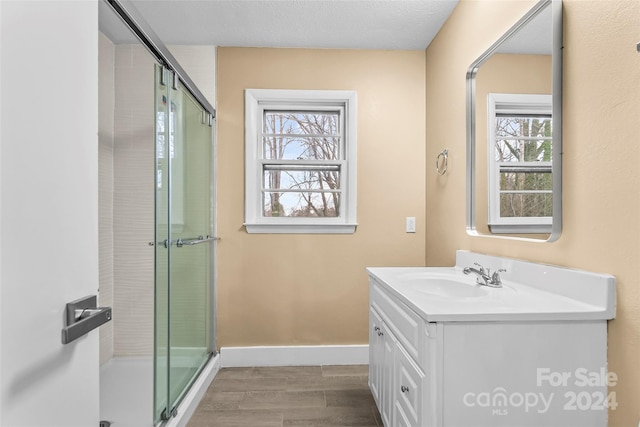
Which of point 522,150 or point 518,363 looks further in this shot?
point 522,150

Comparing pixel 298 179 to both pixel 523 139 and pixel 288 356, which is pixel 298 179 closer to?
pixel 288 356

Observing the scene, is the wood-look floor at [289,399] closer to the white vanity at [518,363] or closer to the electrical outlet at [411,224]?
the white vanity at [518,363]

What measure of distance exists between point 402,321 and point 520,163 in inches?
33.9

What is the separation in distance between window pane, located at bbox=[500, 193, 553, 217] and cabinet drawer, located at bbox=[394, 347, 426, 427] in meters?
0.79

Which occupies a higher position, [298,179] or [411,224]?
[298,179]

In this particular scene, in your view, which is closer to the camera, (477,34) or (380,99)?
(477,34)

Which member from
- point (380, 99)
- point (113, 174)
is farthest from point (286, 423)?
point (380, 99)

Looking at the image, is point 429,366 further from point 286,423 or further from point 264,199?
point 264,199

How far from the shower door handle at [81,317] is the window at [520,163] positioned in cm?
148

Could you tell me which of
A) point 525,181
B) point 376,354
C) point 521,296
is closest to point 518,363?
point 521,296

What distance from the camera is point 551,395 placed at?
3.35 ft

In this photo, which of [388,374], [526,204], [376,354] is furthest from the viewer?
[376,354]

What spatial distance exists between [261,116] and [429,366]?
2.11 meters

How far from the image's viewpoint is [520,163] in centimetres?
142
